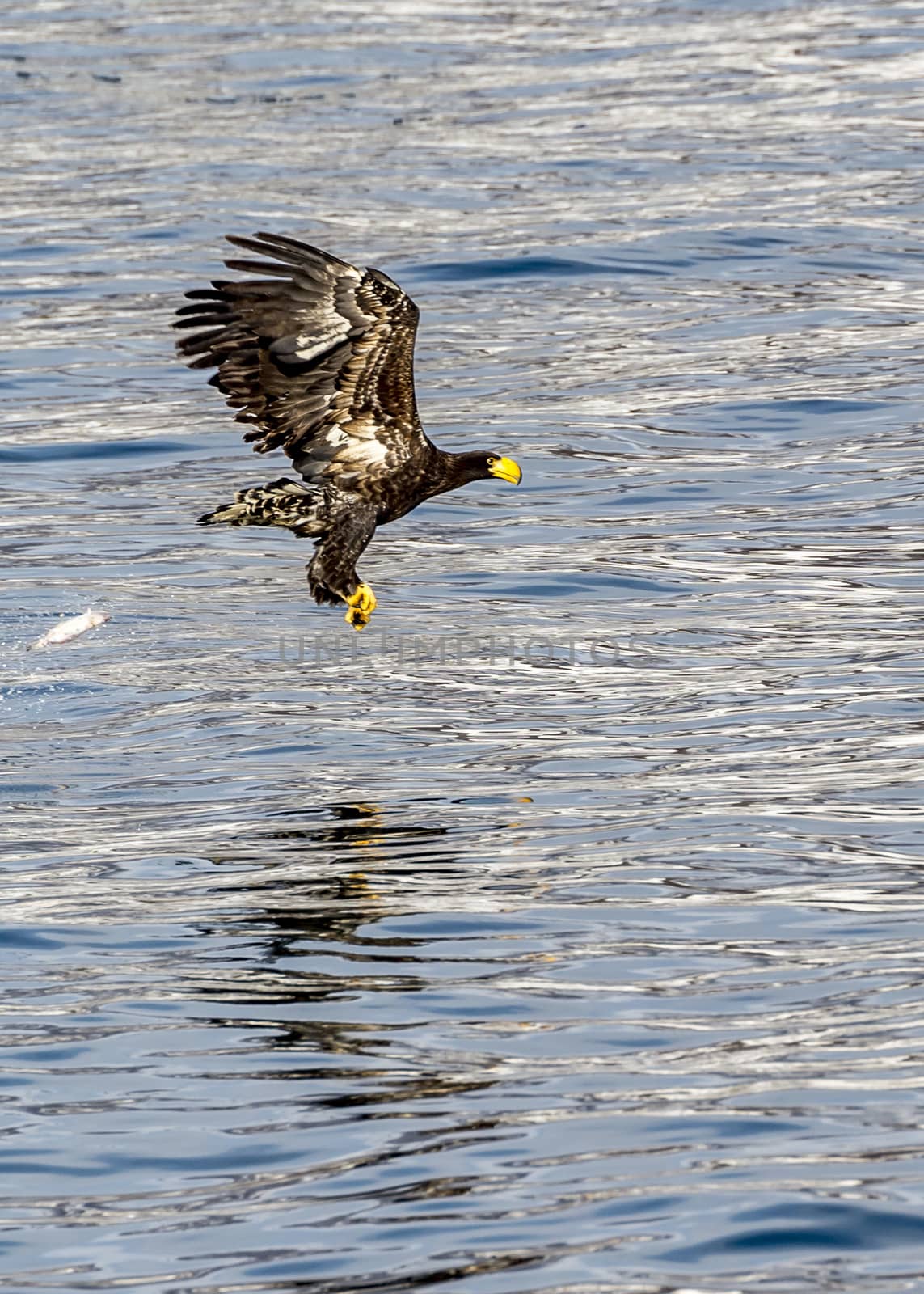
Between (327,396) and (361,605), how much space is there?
3.03 feet

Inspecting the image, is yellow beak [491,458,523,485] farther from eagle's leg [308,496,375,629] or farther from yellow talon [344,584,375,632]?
yellow talon [344,584,375,632]

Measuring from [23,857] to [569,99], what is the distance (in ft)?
55.8

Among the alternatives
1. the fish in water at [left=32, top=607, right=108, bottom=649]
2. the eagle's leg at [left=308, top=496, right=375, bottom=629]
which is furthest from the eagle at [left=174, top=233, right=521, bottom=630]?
the fish in water at [left=32, top=607, right=108, bottom=649]

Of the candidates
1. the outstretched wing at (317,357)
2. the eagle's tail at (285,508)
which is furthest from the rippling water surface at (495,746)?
the outstretched wing at (317,357)

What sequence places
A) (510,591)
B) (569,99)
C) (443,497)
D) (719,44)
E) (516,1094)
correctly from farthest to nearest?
(719,44) < (569,99) < (443,497) < (510,591) < (516,1094)

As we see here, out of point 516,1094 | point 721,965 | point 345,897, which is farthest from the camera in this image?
point 345,897

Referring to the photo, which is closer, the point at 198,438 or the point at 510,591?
the point at 510,591

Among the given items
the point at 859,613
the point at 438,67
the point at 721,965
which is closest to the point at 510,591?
the point at 859,613

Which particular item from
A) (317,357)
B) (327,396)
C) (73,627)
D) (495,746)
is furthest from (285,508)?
(495,746)

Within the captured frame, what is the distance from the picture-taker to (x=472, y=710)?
10.4 metres

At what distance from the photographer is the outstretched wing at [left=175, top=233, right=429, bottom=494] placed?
371 inches

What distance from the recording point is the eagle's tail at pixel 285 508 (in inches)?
405

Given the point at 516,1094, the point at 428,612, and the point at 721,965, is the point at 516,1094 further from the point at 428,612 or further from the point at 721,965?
the point at 428,612

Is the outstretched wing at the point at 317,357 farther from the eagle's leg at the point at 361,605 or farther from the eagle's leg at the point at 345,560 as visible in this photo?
the eagle's leg at the point at 361,605
